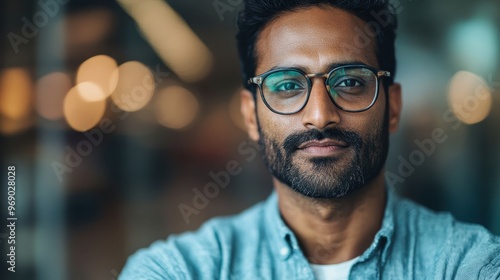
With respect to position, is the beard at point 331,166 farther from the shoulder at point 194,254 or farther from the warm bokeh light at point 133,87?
the warm bokeh light at point 133,87

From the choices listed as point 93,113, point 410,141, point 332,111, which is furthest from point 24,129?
point 410,141

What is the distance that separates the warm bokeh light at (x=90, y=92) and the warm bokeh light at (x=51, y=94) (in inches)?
11.8

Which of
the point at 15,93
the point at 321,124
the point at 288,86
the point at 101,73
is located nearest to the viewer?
the point at 321,124

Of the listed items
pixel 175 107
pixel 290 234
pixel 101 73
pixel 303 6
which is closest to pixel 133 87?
pixel 101 73

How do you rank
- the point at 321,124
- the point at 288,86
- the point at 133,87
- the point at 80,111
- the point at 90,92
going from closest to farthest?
the point at 321,124, the point at 288,86, the point at 80,111, the point at 90,92, the point at 133,87

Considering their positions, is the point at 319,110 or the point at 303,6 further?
the point at 303,6

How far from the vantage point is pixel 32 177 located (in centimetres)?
344

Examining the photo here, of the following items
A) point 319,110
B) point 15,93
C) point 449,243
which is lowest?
point 449,243

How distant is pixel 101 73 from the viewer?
453 cm

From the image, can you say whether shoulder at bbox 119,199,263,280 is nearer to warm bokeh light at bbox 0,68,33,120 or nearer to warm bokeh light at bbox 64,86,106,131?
warm bokeh light at bbox 0,68,33,120

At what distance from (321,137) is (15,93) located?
222 cm

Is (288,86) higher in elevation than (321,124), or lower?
higher

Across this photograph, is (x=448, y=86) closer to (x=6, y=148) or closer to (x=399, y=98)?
(x=399, y=98)

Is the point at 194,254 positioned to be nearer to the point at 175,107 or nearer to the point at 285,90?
the point at 285,90
